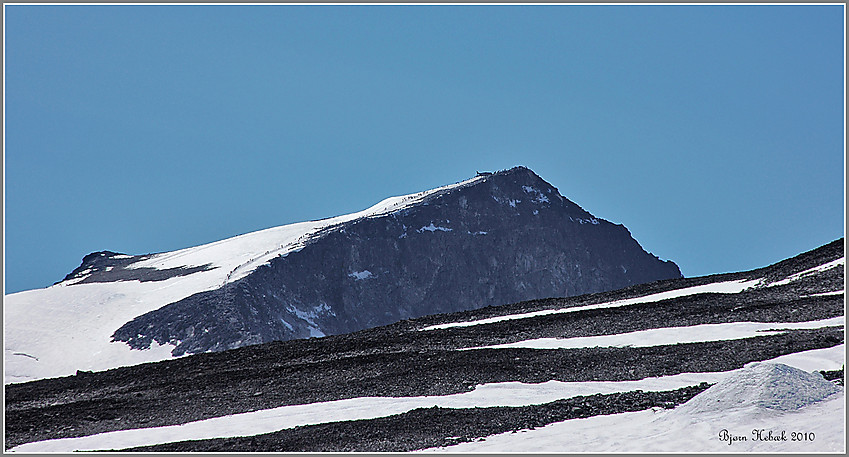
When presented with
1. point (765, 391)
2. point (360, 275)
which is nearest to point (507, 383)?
point (765, 391)

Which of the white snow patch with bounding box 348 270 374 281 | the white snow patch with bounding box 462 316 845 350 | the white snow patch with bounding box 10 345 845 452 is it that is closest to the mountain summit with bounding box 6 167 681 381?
the white snow patch with bounding box 348 270 374 281

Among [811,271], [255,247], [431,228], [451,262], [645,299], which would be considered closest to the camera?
[811,271]

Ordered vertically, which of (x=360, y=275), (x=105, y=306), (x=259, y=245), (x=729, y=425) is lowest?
(x=729, y=425)

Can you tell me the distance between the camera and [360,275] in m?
130

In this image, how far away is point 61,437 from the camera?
2627cm

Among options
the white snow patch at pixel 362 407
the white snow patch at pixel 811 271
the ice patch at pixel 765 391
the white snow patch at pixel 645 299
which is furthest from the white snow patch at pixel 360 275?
the ice patch at pixel 765 391

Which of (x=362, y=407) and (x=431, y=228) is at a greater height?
(x=431, y=228)

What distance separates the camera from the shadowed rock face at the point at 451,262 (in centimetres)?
11462

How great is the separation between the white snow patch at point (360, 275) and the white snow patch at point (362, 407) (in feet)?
332

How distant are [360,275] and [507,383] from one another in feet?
338

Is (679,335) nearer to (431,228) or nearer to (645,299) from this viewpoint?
(645,299)

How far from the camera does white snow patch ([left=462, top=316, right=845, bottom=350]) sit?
3033 centimetres

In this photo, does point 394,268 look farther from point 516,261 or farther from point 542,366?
point 542,366

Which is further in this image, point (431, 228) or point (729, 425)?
point (431, 228)
